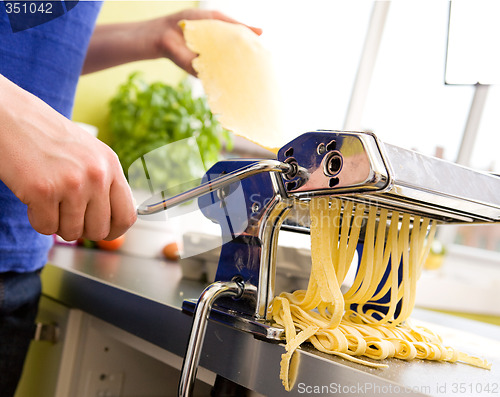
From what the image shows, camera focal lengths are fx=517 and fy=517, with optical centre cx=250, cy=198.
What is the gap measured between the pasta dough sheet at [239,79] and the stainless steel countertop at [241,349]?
233mm

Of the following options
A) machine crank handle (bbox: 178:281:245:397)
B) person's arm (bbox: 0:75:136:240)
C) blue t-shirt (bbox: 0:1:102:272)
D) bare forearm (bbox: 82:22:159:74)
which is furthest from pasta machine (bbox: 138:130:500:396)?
bare forearm (bbox: 82:22:159:74)

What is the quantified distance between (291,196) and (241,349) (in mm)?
163

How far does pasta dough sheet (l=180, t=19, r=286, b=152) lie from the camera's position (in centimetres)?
65

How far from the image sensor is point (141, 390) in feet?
2.91

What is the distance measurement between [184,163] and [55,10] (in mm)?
608

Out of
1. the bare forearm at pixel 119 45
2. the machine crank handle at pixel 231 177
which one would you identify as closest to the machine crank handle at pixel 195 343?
the machine crank handle at pixel 231 177

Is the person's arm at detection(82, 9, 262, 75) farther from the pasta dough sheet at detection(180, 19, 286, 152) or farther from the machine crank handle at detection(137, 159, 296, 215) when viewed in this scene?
the machine crank handle at detection(137, 159, 296, 215)

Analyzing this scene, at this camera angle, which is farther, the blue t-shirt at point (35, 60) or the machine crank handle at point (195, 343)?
the blue t-shirt at point (35, 60)

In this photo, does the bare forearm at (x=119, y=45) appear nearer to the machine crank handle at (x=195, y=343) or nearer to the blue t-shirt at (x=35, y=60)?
the blue t-shirt at (x=35, y=60)

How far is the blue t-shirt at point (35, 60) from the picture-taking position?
683 mm

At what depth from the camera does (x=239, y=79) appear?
0.70m

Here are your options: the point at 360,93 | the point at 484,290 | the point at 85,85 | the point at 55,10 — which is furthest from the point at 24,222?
the point at 484,290

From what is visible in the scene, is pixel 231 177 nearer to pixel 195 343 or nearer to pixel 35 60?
pixel 195 343

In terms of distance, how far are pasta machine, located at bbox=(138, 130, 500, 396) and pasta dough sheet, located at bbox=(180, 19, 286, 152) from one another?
9cm
